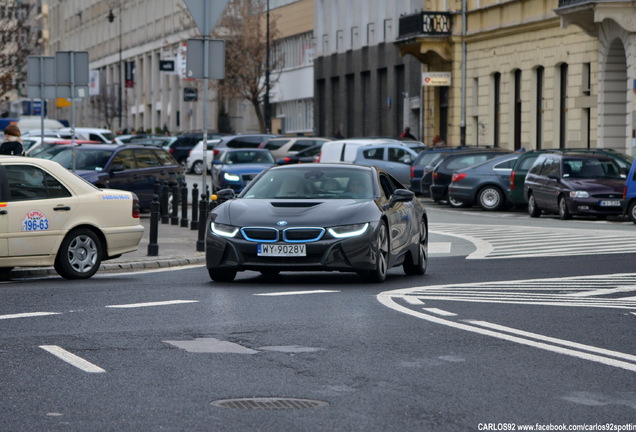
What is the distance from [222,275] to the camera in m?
17.3

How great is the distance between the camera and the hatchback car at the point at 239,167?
3984cm

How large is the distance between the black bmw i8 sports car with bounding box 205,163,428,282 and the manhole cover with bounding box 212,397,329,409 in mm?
7757

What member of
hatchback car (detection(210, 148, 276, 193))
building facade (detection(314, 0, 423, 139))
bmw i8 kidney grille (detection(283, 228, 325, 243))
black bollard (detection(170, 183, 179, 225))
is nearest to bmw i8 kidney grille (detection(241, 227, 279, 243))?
bmw i8 kidney grille (detection(283, 228, 325, 243))

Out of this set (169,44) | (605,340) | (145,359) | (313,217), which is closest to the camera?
(145,359)

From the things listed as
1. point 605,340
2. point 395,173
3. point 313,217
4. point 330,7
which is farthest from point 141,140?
point 605,340

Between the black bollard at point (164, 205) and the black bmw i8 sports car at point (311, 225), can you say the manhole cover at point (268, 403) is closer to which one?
the black bmw i8 sports car at point (311, 225)

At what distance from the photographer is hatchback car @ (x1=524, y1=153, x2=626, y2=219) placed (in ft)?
110

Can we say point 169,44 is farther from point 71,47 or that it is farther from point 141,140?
point 71,47

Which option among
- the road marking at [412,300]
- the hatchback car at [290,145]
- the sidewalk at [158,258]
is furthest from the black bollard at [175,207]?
the hatchback car at [290,145]

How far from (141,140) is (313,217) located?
59.9 metres

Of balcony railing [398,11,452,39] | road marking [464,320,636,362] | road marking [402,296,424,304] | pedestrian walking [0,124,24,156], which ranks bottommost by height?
road marking [402,296,424,304]

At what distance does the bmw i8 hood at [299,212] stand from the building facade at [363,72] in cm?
4763

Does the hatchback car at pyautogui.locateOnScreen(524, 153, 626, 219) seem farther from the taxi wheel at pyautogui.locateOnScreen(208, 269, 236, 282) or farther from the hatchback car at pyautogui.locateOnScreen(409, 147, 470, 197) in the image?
the taxi wheel at pyautogui.locateOnScreen(208, 269, 236, 282)

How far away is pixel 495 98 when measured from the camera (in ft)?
183
